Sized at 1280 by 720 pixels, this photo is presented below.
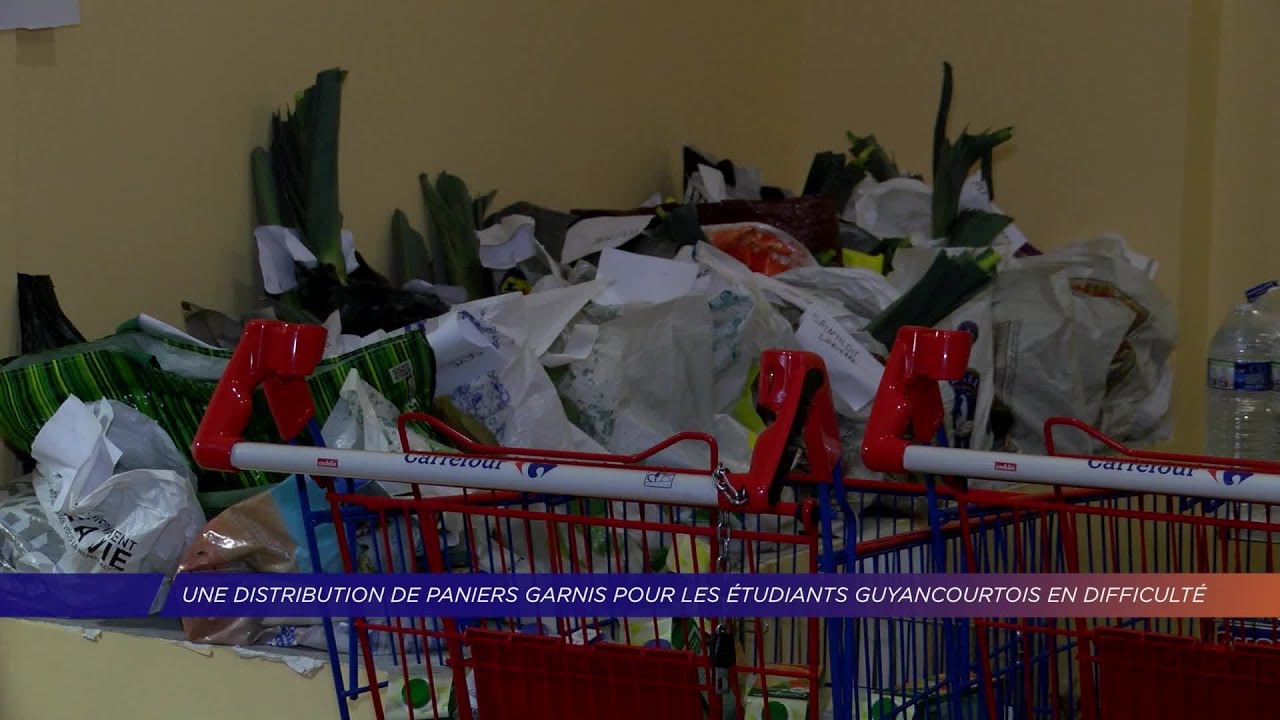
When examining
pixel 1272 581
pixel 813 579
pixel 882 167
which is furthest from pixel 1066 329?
pixel 813 579

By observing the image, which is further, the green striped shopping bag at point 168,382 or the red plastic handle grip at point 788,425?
the green striped shopping bag at point 168,382

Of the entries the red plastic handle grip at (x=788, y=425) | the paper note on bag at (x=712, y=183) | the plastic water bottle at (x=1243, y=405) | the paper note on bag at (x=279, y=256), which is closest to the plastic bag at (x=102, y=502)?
the paper note on bag at (x=279, y=256)

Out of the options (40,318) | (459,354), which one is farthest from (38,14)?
(459,354)

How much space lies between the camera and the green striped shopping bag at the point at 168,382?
5.51 ft

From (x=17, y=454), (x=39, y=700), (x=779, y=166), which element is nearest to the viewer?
(x=39, y=700)

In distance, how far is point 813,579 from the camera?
1093 mm

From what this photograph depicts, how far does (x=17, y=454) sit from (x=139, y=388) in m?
0.27

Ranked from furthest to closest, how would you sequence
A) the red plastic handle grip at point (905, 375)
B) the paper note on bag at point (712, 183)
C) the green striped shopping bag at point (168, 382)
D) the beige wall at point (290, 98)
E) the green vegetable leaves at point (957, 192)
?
the paper note on bag at point (712, 183) → the green vegetable leaves at point (957, 192) → the beige wall at point (290, 98) → the green striped shopping bag at point (168, 382) → the red plastic handle grip at point (905, 375)

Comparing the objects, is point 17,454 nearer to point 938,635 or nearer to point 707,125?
point 938,635

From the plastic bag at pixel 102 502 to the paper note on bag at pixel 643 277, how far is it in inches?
31.8

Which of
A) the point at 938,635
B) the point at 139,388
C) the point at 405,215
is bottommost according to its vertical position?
the point at 938,635

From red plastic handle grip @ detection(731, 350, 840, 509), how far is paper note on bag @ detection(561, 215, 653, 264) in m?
1.54

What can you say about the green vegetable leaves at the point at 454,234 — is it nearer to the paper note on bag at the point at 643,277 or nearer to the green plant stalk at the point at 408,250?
the green plant stalk at the point at 408,250

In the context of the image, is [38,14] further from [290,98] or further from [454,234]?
[454,234]
